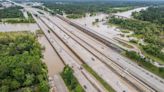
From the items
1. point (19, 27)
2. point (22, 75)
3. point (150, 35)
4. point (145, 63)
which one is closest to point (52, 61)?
point (22, 75)

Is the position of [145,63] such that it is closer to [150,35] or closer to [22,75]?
[22,75]

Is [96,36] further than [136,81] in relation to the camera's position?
Yes

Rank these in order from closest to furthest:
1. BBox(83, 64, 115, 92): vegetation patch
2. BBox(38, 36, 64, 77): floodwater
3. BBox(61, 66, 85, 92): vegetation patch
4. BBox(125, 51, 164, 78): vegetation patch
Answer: BBox(61, 66, 85, 92): vegetation patch, BBox(83, 64, 115, 92): vegetation patch, BBox(125, 51, 164, 78): vegetation patch, BBox(38, 36, 64, 77): floodwater

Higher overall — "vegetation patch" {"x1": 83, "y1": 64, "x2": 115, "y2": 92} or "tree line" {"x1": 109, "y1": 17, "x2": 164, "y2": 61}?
"tree line" {"x1": 109, "y1": 17, "x2": 164, "y2": 61}

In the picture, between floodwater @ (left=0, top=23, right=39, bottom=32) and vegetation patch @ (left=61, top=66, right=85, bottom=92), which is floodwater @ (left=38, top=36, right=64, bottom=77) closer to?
vegetation patch @ (left=61, top=66, right=85, bottom=92)

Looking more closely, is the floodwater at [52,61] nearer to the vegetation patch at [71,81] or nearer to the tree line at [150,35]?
the vegetation patch at [71,81]

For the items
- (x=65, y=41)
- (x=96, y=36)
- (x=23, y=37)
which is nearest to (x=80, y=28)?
(x=96, y=36)

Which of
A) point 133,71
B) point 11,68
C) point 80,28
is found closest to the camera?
point 11,68

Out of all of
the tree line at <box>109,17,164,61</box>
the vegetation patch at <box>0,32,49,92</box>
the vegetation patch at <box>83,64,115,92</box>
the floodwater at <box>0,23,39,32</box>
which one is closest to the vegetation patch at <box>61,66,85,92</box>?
the vegetation patch at <box>0,32,49,92</box>

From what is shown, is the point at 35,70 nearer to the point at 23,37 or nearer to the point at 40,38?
the point at 23,37
